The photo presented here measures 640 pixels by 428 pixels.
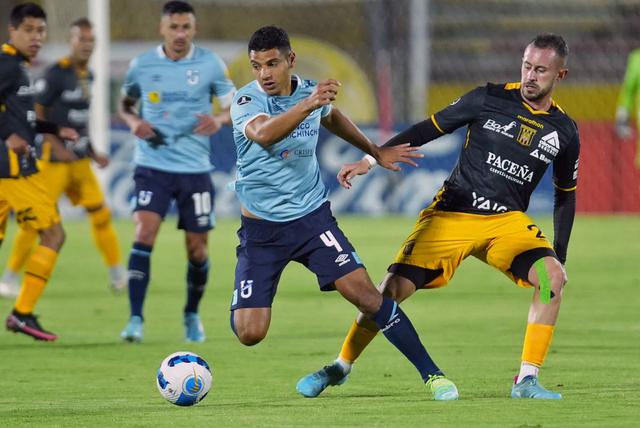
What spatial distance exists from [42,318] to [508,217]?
192 inches

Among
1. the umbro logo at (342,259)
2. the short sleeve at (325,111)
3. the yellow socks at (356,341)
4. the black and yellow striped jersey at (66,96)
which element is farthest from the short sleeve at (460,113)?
the black and yellow striped jersey at (66,96)

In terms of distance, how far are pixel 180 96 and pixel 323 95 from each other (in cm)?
373

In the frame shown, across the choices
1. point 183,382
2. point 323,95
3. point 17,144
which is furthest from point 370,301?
point 17,144

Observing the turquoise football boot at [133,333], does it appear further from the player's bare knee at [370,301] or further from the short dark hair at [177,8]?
the player's bare knee at [370,301]

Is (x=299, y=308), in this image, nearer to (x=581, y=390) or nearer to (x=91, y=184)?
(x=91, y=184)

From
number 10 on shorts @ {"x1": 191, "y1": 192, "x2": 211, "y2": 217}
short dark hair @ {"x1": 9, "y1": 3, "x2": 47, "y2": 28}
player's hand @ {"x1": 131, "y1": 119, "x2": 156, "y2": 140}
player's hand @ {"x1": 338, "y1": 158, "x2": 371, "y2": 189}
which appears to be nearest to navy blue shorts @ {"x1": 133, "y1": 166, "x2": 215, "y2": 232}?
number 10 on shorts @ {"x1": 191, "y1": 192, "x2": 211, "y2": 217}

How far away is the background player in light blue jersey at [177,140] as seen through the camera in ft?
31.9

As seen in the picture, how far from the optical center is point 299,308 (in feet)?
38.7

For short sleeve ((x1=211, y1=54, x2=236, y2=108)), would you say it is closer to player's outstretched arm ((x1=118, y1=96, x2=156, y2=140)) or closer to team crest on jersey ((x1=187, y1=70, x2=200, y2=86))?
team crest on jersey ((x1=187, y1=70, x2=200, y2=86))

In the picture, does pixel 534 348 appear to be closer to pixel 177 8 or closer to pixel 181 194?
pixel 181 194

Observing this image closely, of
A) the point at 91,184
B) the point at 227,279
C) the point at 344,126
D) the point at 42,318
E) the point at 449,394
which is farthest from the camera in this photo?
the point at 227,279

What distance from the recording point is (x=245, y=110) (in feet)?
22.8

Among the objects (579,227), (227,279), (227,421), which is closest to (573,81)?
(579,227)

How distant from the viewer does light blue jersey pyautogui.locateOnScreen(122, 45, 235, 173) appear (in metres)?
9.98
